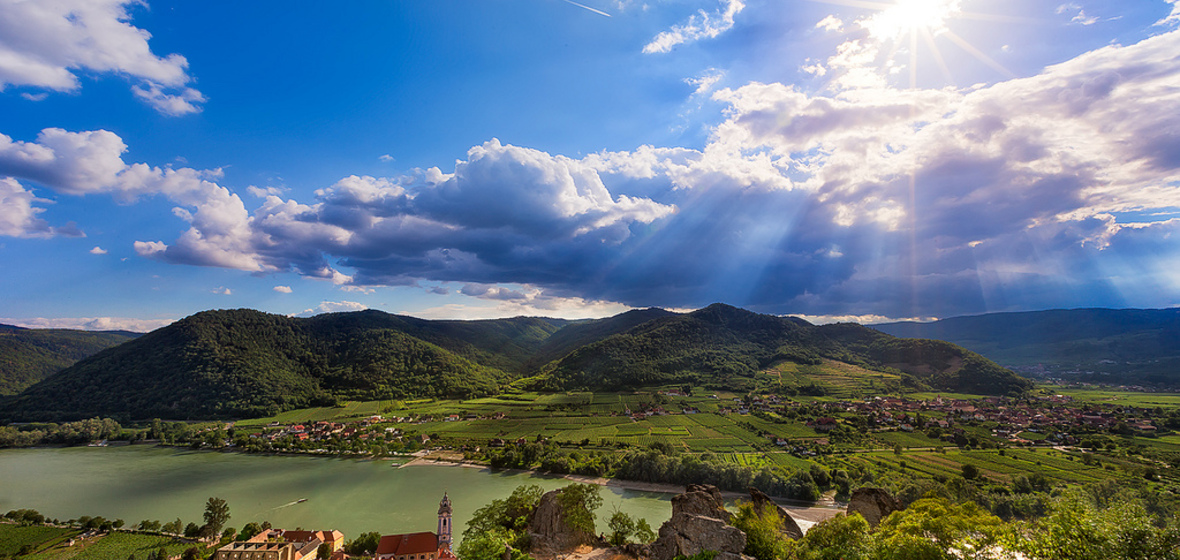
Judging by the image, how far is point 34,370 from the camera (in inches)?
4540

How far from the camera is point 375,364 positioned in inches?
4245

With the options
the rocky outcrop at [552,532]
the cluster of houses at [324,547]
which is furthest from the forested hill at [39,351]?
the rocky outcrop at [552,532]

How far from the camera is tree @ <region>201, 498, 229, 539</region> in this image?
3156 centimetres

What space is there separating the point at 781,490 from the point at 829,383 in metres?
58.6

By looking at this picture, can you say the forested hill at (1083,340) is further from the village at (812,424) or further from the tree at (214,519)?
the tree at (214,519)

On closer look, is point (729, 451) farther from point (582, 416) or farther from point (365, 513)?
point (365, 513)

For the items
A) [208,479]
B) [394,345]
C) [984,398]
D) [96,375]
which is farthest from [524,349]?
[984,398]

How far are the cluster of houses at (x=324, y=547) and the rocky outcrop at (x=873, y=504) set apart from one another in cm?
2350

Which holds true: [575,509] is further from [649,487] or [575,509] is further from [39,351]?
[39,351]

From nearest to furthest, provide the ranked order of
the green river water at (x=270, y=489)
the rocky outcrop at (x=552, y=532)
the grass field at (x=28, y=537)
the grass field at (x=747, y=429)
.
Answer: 1. the rocky outcrop at (x=552, y=532)
2. the grass field at (x=28, y=537)
3. the green river water at (x=270, y=489)
4. the grass field at (x=747, y=429)

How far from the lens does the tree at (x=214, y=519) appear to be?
31.6 m

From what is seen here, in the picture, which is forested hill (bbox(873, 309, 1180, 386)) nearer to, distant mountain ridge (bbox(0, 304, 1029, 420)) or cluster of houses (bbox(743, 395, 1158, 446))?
distant mountain ridge (bbox(0, 304, 1029, 420))

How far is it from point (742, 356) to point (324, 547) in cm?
10109

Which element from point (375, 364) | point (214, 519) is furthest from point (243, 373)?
point (214, 519)
